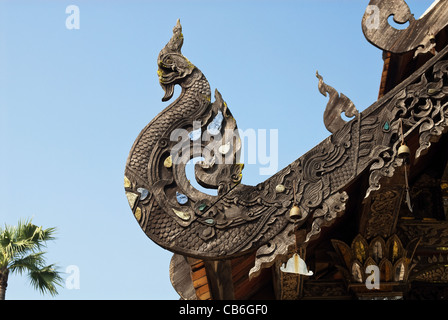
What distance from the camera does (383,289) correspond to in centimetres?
514

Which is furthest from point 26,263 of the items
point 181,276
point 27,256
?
point 181,276

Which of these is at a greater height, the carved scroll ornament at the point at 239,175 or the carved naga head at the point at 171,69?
the carved naga head at the point at 171,69

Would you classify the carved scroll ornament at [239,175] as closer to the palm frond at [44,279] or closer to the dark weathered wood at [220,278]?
the dark weathered wood at [220,278]

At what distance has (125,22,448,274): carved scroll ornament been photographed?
4.33 metres

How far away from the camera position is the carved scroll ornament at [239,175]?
4332 mm

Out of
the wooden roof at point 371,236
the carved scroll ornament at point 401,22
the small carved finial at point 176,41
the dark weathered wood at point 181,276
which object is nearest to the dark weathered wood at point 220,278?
the wooden roof at point 371,236

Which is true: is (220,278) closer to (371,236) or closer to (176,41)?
(371,236)

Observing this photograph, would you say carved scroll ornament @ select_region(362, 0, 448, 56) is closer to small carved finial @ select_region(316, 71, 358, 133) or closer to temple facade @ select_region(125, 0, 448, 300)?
temple facade @ select_region(125, 0, 448, 300)

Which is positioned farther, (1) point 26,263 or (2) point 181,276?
(1) point 26,263

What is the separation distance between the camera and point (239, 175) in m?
4.48

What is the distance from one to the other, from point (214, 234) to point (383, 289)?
156 centimetres

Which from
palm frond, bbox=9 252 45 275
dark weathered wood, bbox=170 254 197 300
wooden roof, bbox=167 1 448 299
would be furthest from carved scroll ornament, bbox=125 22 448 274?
palm frond, bbox=9 252 45 275
